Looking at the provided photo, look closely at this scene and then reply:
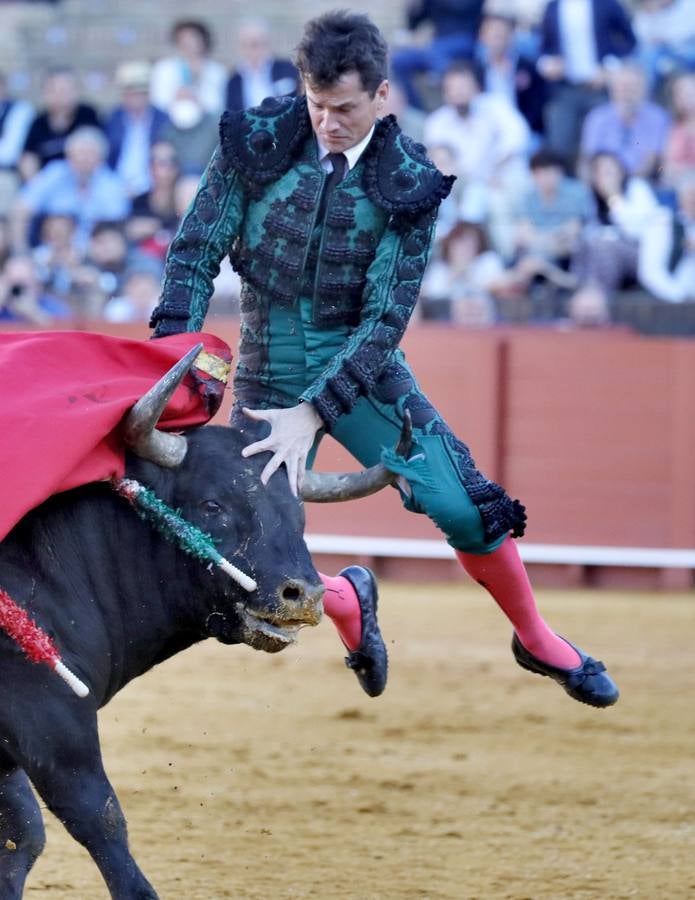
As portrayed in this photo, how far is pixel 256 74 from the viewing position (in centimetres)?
924

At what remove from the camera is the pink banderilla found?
2.63 metres

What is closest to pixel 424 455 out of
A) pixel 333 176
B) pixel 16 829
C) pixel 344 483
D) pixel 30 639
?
pixel 344 483

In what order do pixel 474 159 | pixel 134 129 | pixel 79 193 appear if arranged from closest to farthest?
pixel 474 159 < pixel 79 193 < pixel 134 129

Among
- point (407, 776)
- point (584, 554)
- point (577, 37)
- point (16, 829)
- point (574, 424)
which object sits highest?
point (577, 37)

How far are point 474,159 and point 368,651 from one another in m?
5.44

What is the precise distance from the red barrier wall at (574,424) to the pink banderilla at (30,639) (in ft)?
16.3

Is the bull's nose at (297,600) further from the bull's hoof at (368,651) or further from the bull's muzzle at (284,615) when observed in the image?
the bull's hoof at (368,651)

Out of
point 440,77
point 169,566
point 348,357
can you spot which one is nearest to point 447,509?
point 348,357

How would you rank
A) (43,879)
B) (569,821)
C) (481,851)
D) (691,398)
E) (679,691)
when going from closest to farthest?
(43,879) → (481,851) → (569,821) → (679,691) → (691,398)

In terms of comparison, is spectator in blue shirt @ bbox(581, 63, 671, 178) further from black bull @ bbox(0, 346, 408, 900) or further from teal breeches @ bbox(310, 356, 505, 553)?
black bull @ bbox(0, 346, 408, 900)

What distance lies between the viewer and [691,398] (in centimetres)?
767

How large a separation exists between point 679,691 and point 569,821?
5.67 feet

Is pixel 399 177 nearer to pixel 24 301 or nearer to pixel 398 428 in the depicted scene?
pixel 398 428

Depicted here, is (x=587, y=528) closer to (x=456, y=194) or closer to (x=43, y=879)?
(x=456, y=194)
